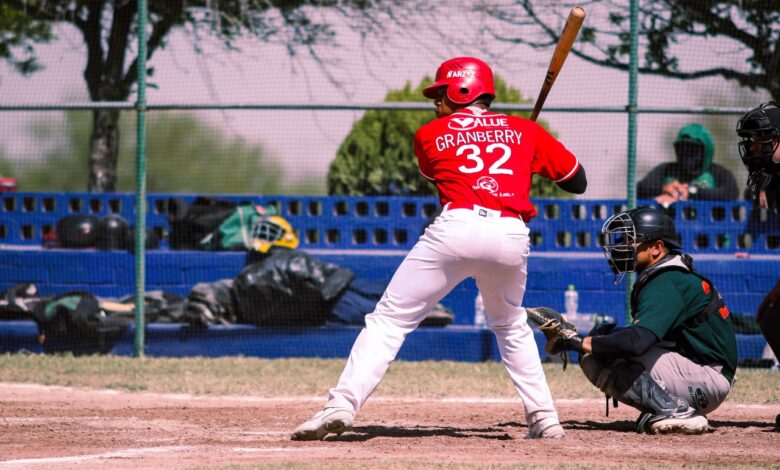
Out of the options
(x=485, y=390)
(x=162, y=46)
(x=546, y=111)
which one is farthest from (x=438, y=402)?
(x=162, y=46)

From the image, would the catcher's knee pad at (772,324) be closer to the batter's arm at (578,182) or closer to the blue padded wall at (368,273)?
the batter's arm at (578,182)

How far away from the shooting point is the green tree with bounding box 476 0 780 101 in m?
9.73

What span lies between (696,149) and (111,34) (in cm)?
580

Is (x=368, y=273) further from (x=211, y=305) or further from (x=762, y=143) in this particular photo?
(x=762, y=143)

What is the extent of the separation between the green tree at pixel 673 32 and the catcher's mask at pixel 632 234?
4251mm

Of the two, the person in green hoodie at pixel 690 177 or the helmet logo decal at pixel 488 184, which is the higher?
the person in green hoodie at pixel 690 177

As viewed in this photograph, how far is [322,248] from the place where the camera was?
1062cm

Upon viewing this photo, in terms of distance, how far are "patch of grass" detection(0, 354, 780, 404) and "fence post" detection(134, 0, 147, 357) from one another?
0.38 metres

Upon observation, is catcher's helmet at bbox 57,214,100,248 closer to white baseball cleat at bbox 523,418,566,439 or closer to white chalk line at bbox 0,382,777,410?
white chalk line at bbox 0,382,777,410

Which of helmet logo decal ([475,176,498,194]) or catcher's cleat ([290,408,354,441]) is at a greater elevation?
helmet logo decal ([475,176,498,194])

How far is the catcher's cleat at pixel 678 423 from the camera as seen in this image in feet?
18.8

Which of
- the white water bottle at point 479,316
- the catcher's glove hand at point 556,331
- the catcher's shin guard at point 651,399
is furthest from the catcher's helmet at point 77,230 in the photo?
the catcher's shin guard at point 651,399

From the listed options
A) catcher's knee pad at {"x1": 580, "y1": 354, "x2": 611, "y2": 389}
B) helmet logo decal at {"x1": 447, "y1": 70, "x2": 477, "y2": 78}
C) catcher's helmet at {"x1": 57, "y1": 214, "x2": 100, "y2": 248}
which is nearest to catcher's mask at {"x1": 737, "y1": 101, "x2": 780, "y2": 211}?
catcher's knee pad at {"x1": 580, "y1": 354, "x2": 611, "y2": 389}

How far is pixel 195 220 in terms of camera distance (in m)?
10.4
